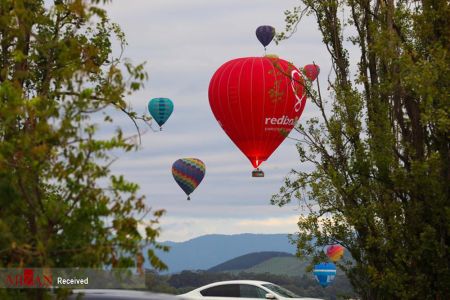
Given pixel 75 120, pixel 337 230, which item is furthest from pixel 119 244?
pixel 337 230

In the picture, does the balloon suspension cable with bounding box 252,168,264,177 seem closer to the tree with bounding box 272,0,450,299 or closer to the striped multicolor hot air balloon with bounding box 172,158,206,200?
the striped multicolor hot air balloon with bounding box 172,158,206,200

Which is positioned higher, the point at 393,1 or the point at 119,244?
the point at 393,1

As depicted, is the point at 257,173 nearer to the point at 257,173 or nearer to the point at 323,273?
the point at 257,173

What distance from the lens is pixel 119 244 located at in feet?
26.9

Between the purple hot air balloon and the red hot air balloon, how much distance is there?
29.1ft

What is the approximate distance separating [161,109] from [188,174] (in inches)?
193

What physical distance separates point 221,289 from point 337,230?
4.42 m

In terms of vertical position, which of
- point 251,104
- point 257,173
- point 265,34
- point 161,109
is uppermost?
point 265,34

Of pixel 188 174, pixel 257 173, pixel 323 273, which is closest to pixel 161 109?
pixel 188 174

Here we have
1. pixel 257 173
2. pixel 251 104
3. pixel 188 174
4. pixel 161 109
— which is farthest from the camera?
pixel 188 174

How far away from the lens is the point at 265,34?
186 feet

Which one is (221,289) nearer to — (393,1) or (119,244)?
(393,1)

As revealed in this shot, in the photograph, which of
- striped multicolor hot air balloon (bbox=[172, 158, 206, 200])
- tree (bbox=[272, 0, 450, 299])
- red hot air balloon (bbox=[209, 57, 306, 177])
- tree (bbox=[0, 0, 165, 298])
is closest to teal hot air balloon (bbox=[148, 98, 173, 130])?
striped multicolor hot air balloon (bbox=[172, 158, 206, 200])

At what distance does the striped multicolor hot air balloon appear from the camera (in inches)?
2201
